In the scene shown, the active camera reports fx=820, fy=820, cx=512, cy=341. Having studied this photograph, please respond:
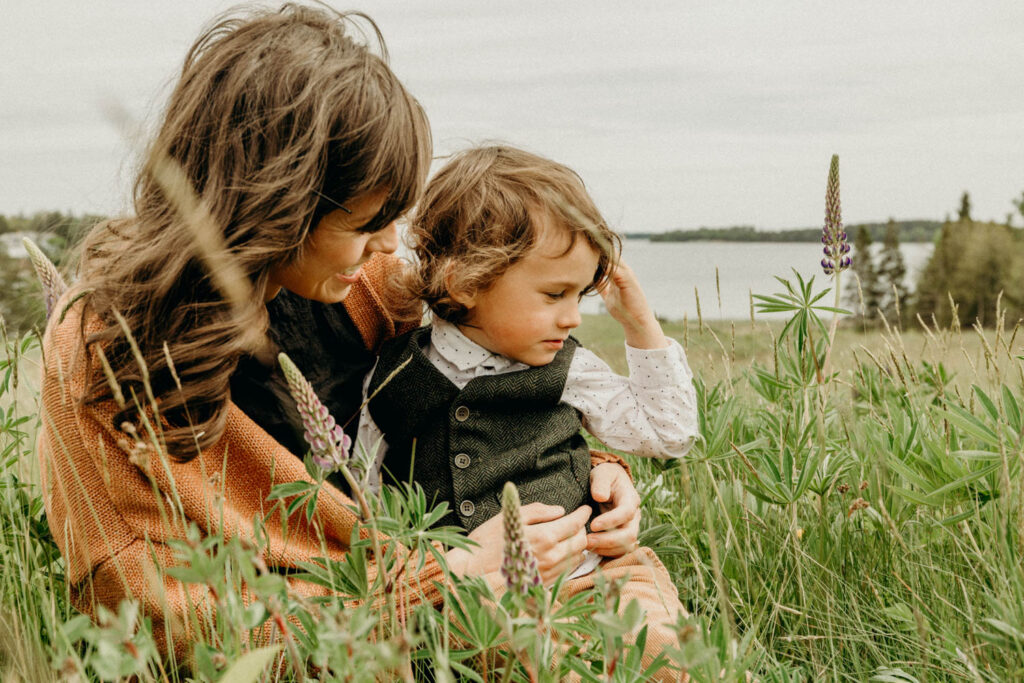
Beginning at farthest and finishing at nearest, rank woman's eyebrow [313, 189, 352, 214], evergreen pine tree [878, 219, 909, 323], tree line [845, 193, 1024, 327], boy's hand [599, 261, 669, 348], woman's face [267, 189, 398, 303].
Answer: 1. evergreen pine tree [878, 219, 909, 323]
2. tree line [845, 193, 1024, 327]
3. boy's hand [599, 261, 669, 348]
4. woman's face [267, 189, 398, 303]
5. woman's eyebrow [313, 189, 352, 214]

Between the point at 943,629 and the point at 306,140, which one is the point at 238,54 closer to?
the point at 306,140

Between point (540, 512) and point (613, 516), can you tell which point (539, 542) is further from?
point (613, 516)

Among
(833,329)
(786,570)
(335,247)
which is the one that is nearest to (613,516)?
(786,570)

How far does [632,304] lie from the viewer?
2.79 m

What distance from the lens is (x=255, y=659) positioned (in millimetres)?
1043

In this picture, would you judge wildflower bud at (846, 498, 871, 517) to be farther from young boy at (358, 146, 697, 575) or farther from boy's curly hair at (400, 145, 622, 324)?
boy's curly hair at (400, 145, 622, 324)

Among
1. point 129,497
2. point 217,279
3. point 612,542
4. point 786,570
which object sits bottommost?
point 786,570

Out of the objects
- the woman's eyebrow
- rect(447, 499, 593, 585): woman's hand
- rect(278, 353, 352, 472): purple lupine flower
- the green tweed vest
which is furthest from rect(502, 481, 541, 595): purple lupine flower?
the green tweed vest

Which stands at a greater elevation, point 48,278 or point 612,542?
point 48,278

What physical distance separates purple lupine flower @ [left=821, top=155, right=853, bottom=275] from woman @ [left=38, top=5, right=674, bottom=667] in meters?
1.13

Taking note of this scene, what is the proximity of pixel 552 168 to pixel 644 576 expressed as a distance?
132cm

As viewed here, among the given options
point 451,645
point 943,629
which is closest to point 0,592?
point 451,645

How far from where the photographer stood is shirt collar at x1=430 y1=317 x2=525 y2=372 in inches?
102

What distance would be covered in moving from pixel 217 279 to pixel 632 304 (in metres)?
1.44
